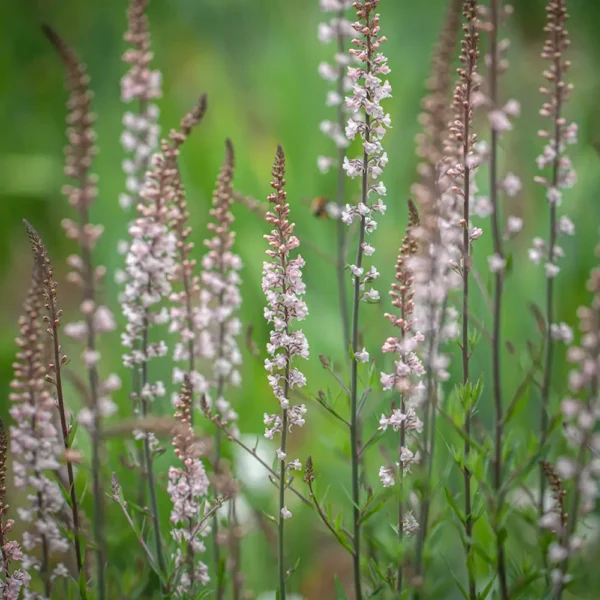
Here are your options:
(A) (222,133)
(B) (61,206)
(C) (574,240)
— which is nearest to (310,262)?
(A) (222,133)

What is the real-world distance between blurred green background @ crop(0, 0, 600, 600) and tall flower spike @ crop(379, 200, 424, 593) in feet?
0.33

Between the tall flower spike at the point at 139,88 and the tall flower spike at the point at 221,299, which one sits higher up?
the tall flower spike at the point at 139,88

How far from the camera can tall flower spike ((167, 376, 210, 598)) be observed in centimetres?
110

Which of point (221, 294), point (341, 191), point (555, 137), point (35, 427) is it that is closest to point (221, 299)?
point (221, 294)

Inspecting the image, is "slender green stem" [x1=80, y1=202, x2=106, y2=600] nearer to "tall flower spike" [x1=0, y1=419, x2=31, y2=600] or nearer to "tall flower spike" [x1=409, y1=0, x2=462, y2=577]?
"tall flower spike" [x1=0, y1=419, x2=31, y2=600]

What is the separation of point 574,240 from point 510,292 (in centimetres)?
30

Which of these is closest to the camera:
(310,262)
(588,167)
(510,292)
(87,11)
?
(510,292)

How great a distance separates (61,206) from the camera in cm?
389

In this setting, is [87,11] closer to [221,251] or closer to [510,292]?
[510,292]

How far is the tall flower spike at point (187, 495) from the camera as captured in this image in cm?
110

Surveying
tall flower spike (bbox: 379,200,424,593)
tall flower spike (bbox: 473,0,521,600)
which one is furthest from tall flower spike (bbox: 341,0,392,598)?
tall flower spike (bbox: 473,0,521,600)

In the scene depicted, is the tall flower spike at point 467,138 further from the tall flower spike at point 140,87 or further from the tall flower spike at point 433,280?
the tall flower spike at point 140,87

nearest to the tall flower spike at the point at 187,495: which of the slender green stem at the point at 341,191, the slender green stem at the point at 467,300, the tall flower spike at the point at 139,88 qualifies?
the tall flower spike at the point at 139,88

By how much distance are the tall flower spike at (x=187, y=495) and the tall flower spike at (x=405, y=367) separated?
276 millimetres
